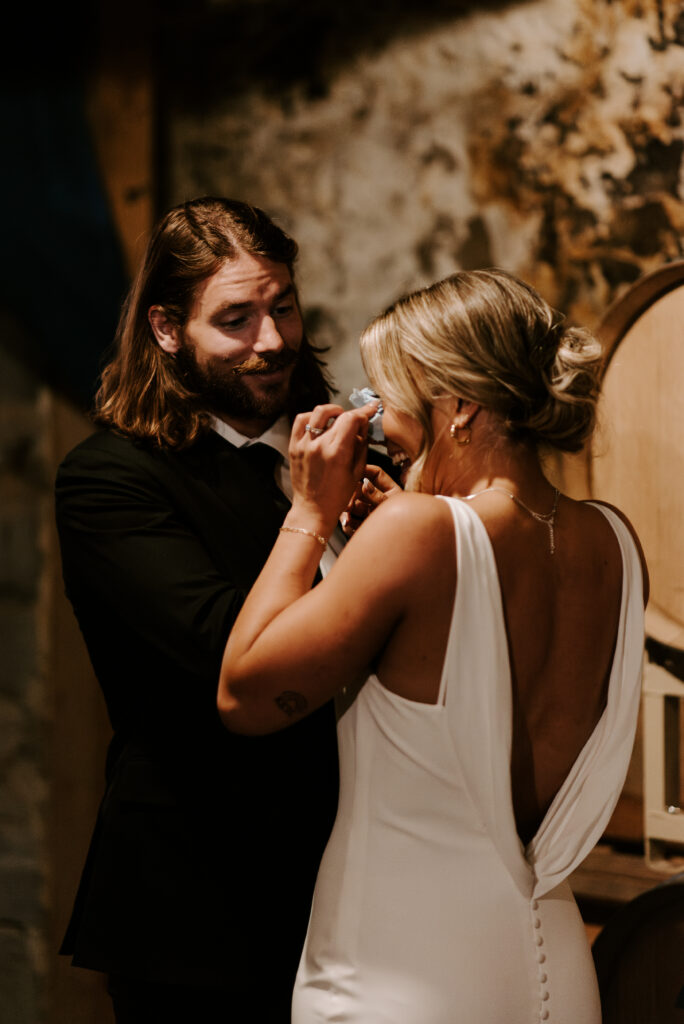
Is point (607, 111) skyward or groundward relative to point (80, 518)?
skyward

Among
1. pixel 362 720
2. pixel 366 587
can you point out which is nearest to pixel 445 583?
pixel 366 587

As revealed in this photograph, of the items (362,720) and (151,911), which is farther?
(151,911)

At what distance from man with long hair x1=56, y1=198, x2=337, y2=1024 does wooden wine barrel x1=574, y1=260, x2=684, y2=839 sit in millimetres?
626

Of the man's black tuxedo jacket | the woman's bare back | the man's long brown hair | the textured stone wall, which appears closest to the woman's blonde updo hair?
Result: the woman's bare back

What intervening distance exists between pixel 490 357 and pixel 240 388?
0.68m

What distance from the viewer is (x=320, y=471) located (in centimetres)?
153

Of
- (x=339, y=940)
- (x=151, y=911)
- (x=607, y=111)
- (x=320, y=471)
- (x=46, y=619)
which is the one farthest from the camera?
(x=46, y=619)

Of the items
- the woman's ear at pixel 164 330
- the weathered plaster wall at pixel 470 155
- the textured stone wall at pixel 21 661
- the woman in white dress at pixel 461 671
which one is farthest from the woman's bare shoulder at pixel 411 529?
the textured stone wall at pixel 21 661

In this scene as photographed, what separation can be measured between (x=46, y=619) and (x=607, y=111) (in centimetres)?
186

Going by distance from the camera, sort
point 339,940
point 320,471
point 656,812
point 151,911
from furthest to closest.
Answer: point 656,812 < point 151,911 < point 320,471 < point 339,940

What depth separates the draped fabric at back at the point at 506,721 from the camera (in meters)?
1.35

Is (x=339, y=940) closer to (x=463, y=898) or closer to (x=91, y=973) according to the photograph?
(x=463, y=898)

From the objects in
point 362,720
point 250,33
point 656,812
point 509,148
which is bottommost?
point 656,812

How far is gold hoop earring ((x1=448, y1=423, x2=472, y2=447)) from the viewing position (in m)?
1.45
